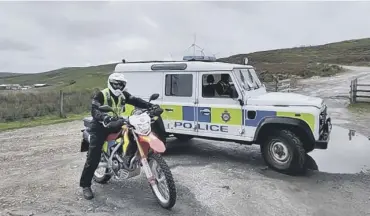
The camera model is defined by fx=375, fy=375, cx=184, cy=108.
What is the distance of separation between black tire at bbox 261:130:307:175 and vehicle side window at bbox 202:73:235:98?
1.29 meters

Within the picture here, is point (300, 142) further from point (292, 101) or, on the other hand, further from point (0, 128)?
point (0, 128)

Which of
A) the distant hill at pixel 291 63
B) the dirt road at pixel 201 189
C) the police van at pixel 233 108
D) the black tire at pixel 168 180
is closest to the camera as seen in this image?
the black tire at pixel 168 180

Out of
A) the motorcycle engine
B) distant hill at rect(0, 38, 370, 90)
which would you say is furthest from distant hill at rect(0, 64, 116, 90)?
the motorcycle engine

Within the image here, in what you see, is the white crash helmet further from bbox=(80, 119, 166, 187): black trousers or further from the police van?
the police van

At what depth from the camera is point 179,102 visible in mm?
8406

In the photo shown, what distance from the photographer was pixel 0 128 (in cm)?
1483

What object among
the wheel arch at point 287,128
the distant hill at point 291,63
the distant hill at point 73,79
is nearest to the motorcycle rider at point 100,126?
the wheel arch at point 287,128

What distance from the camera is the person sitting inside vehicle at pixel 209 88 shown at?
8.05 m

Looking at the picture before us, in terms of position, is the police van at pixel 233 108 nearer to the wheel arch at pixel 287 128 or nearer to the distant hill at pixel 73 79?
the wheel arch at pixel 287 128

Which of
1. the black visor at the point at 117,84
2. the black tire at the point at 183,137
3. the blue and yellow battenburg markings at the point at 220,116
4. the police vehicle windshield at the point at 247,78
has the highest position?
the police vehicle windshield at the point at 247,78

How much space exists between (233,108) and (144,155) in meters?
3.10

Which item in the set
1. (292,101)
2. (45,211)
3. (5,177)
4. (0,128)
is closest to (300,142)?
(292,101)

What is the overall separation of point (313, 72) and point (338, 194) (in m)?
41.8

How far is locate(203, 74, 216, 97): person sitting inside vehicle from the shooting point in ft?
26.4
